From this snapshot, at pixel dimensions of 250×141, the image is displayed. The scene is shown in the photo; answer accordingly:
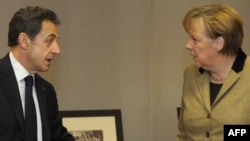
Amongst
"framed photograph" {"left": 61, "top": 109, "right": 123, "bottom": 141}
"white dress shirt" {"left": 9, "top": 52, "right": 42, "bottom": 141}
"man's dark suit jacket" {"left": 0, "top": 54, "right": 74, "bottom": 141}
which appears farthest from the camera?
"framed photograph" {"left": 61, "top": 109, "right": 123, "bottom": 141}

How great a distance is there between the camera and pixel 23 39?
2270 mm

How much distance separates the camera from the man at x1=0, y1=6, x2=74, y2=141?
2135 mm

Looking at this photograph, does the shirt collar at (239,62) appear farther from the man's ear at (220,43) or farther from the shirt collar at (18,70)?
the shirt collar at (18,70)

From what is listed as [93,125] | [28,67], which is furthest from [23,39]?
[93,125]

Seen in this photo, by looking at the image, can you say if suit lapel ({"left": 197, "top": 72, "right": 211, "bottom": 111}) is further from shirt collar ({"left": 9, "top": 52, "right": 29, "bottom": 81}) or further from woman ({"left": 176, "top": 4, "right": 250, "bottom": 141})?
shirt collar ({"left": 9, "top": 52, "right": 29, "bottom": 81})

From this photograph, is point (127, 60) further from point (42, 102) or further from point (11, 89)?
point (11, 89)

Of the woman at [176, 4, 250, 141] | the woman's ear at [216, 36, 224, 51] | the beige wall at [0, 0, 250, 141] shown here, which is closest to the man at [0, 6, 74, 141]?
the woman at [176, 4, 250, 141]

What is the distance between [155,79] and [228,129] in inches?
72.9

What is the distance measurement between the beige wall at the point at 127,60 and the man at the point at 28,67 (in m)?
0.96

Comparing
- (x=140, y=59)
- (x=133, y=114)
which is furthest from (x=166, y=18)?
(x=133, y=114)

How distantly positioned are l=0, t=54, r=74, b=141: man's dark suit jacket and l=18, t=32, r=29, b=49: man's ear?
0.10 meters

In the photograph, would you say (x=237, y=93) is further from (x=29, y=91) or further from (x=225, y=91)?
(x=29, y=91)

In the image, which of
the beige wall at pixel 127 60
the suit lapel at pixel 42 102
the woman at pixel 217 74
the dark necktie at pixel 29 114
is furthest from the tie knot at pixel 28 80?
the beige wall at pixel 127 60

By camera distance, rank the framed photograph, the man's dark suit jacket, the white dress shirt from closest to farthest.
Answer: the man's dark suit jacket
the white dress shirt
the framed photograph
